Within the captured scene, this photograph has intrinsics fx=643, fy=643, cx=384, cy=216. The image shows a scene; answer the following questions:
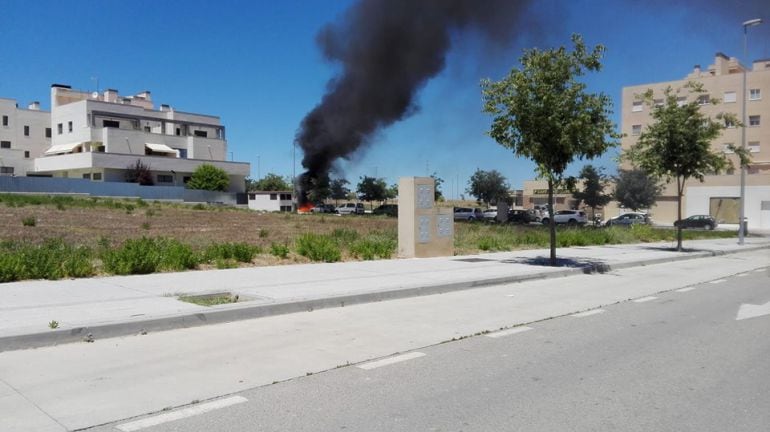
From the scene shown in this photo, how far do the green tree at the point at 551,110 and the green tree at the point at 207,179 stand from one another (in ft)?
179

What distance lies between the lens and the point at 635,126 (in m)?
68.6

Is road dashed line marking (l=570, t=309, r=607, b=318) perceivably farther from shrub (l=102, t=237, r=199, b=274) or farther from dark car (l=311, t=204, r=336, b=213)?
dark car (l=311, t=204, r=336, b=213)

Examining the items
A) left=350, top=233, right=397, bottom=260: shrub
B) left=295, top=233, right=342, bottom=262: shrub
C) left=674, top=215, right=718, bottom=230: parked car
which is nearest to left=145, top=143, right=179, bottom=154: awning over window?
left=674, top=215, right=718, bottom=230: parked car

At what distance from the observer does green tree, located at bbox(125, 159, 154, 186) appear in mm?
61938

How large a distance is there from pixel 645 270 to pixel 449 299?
8.39 m

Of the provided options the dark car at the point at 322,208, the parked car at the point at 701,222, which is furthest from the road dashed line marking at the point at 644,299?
the dark car at the point at 322,208

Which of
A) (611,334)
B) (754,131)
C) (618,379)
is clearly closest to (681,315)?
(611,334)

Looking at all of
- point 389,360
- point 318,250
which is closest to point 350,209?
point 318,250

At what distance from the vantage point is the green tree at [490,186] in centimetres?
7412

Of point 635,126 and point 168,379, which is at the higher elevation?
point 635,126

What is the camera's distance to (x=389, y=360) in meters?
6.50

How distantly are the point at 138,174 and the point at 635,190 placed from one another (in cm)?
4639

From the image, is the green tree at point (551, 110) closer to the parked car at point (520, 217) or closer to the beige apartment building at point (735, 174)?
the parked car at point (520, 217)

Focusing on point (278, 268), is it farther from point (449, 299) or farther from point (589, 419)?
point (589, 419)
